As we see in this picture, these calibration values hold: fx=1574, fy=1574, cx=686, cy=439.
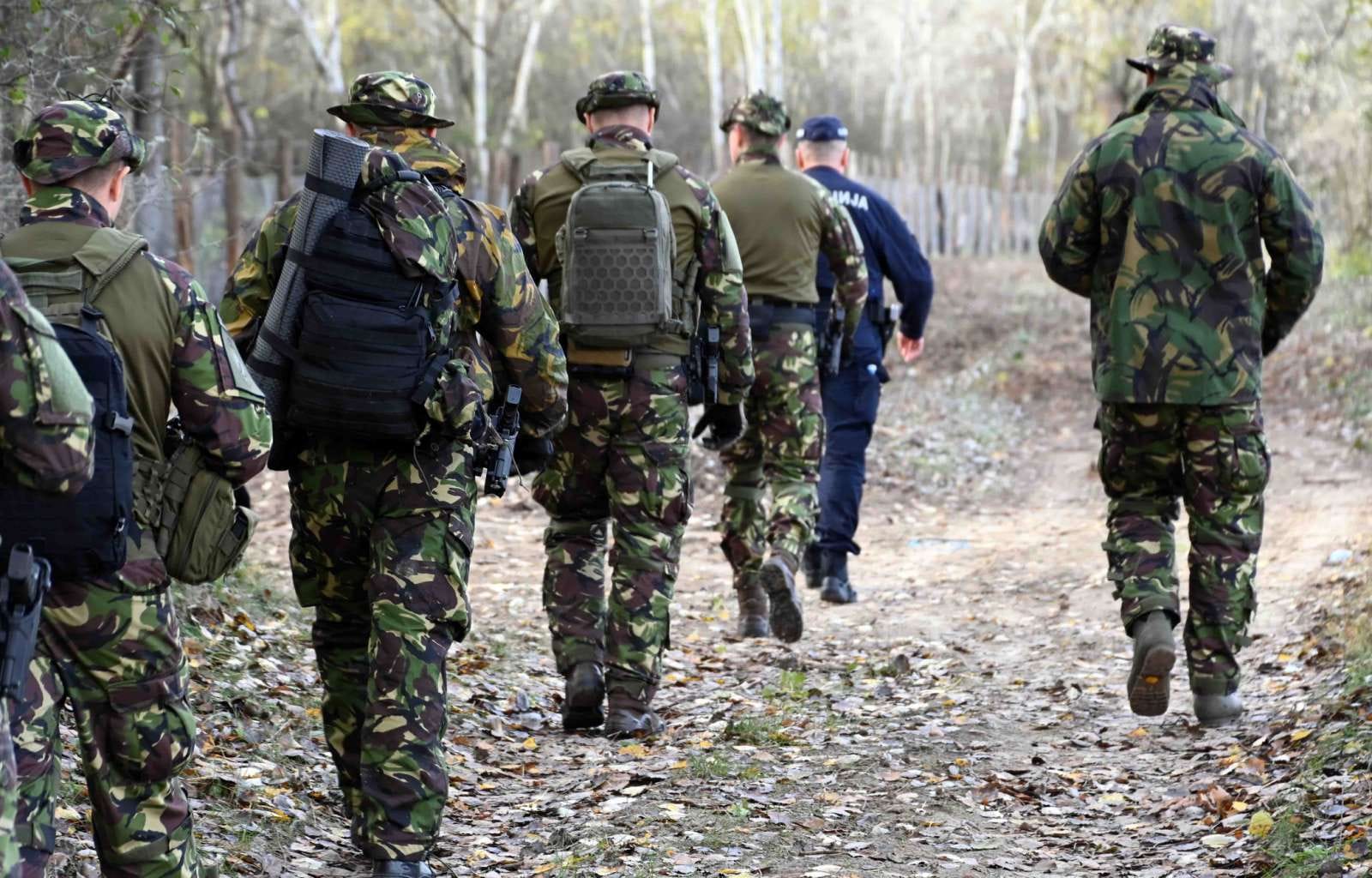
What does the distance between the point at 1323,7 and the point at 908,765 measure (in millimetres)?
36851

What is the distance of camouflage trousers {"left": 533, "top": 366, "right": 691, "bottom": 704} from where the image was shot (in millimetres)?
6254

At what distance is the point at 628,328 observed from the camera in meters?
6.15

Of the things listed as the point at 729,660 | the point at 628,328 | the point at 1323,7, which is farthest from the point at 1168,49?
the point at 1323,7

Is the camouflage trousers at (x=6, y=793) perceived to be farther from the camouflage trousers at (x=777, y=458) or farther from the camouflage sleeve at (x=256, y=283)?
the camouflage trousers at (x=777, y=458)

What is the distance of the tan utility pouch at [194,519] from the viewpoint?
3.67 metres

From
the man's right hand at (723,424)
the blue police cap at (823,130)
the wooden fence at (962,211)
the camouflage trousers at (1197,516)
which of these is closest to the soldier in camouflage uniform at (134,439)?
A: the man's right hand at (723,424)

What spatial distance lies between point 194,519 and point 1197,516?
412cm

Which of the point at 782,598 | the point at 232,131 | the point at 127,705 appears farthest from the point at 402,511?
the point at 232,131

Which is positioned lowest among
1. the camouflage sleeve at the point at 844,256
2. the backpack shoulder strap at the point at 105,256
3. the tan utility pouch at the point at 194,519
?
the camouflage sleeve at the point at 844,256

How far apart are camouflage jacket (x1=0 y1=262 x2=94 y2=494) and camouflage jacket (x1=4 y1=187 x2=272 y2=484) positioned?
51cm

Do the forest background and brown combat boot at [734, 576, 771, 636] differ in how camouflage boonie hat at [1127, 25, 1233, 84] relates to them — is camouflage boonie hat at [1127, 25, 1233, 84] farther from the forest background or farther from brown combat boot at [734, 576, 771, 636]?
the forest background

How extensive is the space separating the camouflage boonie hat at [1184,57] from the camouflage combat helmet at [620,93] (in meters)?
1.93

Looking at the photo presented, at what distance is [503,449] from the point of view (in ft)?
16.3

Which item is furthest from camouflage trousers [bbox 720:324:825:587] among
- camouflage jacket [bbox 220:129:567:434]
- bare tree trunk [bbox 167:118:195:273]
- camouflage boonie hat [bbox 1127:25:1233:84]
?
bare tree trunk [bbox 167:118:195:273]
